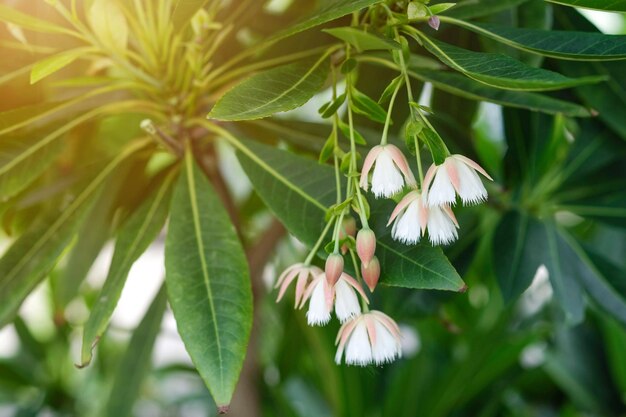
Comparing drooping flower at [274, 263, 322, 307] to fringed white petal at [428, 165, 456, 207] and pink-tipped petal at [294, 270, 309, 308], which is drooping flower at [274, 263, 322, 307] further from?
fringed white petal at [428, 165, 456, 207]

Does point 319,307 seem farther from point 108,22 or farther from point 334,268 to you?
point 108,22

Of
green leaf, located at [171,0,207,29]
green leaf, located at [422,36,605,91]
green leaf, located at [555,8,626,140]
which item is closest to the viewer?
green leaf, located at [422,36,605,91]

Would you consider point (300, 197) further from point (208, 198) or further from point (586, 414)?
point (586, 414)

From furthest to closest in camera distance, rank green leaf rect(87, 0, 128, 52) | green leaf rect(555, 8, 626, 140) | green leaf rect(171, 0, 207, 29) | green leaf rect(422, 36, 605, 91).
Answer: green leaf rect(555, 8, 626, 140) < green leaf rect(87, 0, 128, 52) < green leaf rect(171, 0, 207, 29) < green leaf rect(422, 36, 605, 91)

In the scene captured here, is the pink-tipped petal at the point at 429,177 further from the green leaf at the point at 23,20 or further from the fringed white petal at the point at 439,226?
the green leaf at the point at 23,20

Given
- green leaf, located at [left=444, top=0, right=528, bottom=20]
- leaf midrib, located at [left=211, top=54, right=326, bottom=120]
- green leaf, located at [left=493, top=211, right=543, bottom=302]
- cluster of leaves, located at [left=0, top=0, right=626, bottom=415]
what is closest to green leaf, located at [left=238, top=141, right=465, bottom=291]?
cluster of leaves, located at [left=0, top=0, right=626, bottom=415]

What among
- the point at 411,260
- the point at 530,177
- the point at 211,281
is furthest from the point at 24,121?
the point at 530,177

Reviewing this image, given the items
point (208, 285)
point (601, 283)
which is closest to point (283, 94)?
point (208, 285)

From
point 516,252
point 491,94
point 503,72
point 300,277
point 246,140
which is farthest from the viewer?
point 516,252
